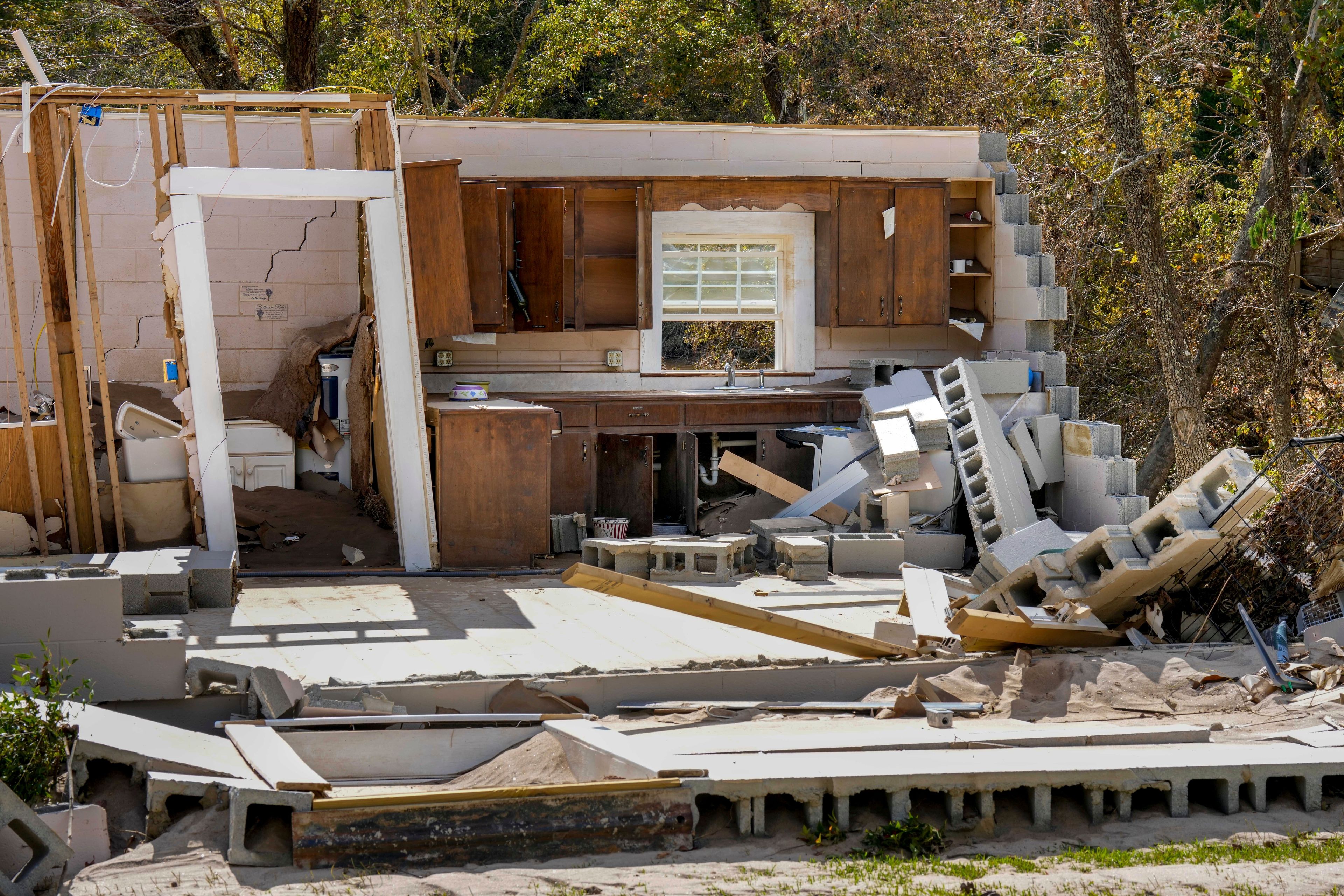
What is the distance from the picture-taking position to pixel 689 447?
1084 centimetres

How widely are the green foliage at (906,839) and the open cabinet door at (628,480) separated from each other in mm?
5808

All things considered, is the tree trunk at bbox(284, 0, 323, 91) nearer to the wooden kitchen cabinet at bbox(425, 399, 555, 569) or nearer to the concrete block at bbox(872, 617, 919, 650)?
the wooden kitchen cabinet at bbox(425, 399, 555, 569)

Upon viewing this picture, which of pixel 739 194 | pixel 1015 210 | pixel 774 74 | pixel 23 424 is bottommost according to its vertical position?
pixel 23 424

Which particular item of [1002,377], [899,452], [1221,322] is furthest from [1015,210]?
[1221,322]

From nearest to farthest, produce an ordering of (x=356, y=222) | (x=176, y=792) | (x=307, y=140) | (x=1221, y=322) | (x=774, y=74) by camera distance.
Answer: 1. (x=176, y=792)
2. (x=307, y=140)
3. (x=356, y=222)
4. (x=1221, y=322)
5. (x=774, y=74)

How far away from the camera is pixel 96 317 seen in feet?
29.2

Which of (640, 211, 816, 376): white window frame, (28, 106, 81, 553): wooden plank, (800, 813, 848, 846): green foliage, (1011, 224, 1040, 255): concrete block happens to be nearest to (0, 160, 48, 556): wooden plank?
(28, 106, 81, 553): wooden plank

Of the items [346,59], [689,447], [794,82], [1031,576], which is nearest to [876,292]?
[689,447]

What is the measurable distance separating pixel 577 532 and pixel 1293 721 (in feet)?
18.0

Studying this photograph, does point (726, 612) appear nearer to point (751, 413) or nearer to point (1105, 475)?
point (751, 413)

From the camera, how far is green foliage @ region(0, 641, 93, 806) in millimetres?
4754

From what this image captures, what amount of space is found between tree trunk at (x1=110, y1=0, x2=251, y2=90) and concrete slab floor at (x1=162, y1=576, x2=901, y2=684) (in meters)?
10.5

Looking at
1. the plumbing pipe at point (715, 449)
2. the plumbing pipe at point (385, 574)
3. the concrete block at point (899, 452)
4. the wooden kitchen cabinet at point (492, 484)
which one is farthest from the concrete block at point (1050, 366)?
the plumbing pipe at point (385, 574)

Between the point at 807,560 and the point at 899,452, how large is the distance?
4.78ft
